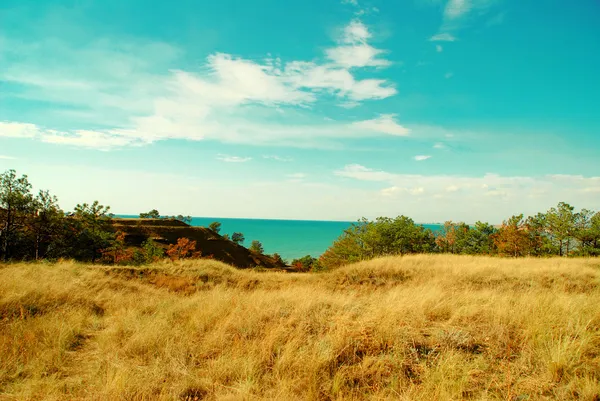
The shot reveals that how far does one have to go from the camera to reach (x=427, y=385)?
3.39 m

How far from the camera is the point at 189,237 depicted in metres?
76.2

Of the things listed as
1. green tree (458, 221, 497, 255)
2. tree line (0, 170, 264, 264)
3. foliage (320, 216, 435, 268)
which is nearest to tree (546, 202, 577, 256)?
green tree (458, 221, 497, 255)

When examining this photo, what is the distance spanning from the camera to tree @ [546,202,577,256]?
3441 cm

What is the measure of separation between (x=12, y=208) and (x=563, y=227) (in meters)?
59.6

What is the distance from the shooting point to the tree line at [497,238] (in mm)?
33812

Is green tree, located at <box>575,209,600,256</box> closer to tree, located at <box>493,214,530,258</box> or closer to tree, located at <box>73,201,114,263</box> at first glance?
tree, located at <box>493,214,530,258</box>

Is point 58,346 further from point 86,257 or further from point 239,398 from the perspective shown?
point 86,257

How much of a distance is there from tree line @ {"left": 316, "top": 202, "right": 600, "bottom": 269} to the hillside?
3334cm

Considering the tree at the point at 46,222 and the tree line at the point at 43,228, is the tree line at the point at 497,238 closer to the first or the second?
the tree line at the point at 43,228

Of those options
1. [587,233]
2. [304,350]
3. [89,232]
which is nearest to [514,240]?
[587,233]

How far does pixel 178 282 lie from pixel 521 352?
43.3 ft

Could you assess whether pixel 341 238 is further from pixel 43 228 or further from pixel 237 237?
pixel 237 237

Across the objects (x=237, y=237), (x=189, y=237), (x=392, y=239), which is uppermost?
(x=392, y=239)

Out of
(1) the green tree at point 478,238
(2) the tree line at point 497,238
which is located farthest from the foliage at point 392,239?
(1) the green tree at point 478,238
